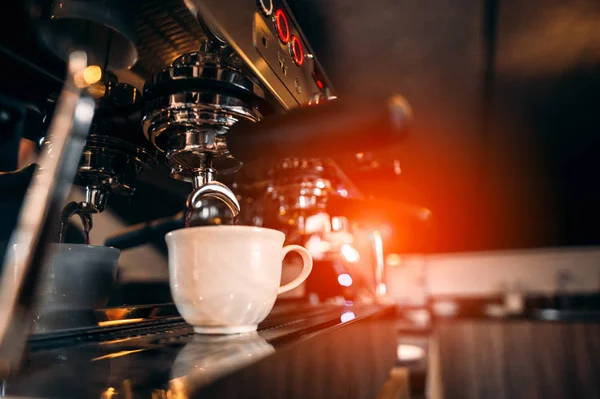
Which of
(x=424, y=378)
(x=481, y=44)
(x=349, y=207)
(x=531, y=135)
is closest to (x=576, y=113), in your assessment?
(x=531, y=135)

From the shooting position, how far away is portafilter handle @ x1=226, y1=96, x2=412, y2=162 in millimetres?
286

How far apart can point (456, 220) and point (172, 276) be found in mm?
2585

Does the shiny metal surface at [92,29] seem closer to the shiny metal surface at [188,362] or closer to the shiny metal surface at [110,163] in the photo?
the shiny metal surface at [110,163]

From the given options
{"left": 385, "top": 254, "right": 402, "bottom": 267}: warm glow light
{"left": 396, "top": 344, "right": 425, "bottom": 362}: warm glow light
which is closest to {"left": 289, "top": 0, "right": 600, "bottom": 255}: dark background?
{"left": 396, "top": 344, "right": 425, "bottom": 362}: warm glow light

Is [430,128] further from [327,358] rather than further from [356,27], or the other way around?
[327,358]

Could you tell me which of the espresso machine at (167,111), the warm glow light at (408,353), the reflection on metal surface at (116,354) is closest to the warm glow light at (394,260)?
the warm glow light at (408,353)

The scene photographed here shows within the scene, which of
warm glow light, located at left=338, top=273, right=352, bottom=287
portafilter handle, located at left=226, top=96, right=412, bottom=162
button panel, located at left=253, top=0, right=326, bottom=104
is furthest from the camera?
warm glow light, located at left=338, top=273, right=352, bottom=287

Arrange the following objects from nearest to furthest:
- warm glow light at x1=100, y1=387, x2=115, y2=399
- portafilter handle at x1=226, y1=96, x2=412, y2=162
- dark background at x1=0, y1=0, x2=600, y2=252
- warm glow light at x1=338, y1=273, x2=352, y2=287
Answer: warm glow light at x1=100, y1=387, x2=115, y2=399 < portafilter handle at x1=226, y1=96, x2=412, y2=162 < dark background at x1=0, y1=0, x2=600, y2=252 < warm glow light at x1=338, y1=273, x2=352, y2=287

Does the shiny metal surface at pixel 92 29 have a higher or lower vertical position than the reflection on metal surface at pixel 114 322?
higher

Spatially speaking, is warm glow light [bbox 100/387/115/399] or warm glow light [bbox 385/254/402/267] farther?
warm glow light [bbox 385/254/402/267]

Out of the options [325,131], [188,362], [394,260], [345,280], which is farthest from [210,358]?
[394,260]

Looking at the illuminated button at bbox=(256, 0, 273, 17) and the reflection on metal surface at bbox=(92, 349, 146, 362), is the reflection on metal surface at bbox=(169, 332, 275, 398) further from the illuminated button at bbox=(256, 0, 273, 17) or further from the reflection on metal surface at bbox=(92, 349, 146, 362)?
the illuminated button at bbox=(256, 0, 273, 17)

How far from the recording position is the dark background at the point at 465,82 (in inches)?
29.0

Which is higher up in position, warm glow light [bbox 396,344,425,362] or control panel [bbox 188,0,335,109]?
control panel [bbox 188,0,335,109]
